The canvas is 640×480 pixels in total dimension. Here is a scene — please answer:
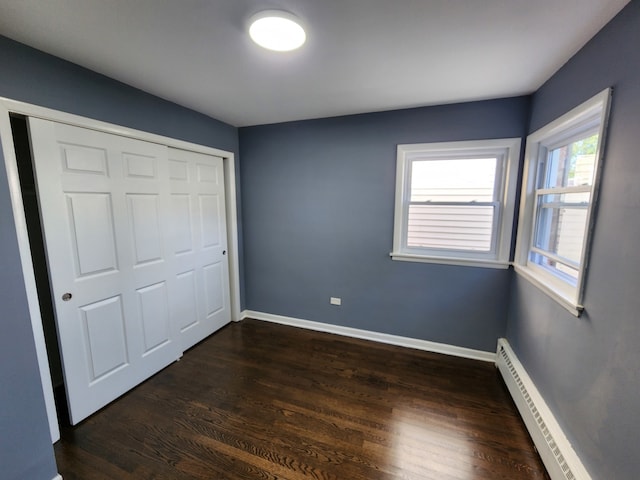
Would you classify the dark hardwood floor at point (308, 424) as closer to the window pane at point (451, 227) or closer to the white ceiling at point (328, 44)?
the window pane at point (451, 227)

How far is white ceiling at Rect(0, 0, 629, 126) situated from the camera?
1.19m

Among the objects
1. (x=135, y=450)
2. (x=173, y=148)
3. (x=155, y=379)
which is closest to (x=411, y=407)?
(x=135, y=450)

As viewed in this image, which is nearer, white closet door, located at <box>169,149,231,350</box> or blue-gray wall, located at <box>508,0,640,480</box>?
blue-gray wall, located at <box>508,0,640,480</box>

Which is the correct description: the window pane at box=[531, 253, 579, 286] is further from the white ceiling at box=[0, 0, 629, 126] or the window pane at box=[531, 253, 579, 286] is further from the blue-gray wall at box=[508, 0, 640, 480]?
the white ceiling at box=[0, 0, 629, 126]

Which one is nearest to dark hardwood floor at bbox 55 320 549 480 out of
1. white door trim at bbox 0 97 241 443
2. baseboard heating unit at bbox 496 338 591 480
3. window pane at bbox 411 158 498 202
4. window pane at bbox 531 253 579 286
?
baseboard heating unit at bbox 496 338 591 480

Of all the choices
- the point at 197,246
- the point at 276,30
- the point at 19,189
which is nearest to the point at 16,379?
the point at 19,189

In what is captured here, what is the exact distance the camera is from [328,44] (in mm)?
1463

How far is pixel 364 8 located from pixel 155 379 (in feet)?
9.76

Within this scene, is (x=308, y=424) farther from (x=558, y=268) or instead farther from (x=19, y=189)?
(x=19, y=189)

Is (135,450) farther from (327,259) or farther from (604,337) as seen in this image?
(604,337)

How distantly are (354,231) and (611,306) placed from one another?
195cm

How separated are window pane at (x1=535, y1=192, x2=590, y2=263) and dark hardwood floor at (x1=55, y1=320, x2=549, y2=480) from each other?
1.21m

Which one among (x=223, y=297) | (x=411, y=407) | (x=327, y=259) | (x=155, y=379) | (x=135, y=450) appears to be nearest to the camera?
(x=135, y=450)

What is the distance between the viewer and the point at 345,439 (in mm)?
1710
